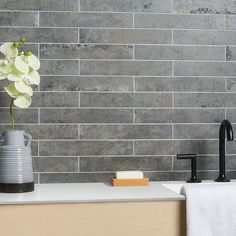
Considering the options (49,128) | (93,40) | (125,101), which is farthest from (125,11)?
(49,128)

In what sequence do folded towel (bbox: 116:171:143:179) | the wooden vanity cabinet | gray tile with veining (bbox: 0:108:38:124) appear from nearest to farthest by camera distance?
1. the wooden vanity cabinet
2. folded towel (bbox: 116:171:143:179)
3. gray tile with veining (bbox: 0:108:38:124)

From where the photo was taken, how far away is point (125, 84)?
2412 mm

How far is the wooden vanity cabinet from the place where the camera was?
1803 mm

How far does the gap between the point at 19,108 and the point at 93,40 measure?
486 millimetres

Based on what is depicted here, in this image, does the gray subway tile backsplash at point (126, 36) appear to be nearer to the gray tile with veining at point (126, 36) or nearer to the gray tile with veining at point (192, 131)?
the gray tile with veining at point (126, 36)

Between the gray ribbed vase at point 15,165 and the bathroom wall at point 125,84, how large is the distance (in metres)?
0.28

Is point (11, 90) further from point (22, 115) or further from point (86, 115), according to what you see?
point (86, 115)

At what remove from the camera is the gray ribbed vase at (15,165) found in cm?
202

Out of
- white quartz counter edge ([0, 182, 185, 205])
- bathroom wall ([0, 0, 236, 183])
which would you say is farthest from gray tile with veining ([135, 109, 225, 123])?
white quartz counter edge ([0, 182, 185, 205])

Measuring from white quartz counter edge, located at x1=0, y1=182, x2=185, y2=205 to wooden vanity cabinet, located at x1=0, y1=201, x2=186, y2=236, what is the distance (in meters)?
0.02

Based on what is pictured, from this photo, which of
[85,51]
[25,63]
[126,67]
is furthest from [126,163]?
[25,63]

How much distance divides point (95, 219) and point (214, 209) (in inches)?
17.7

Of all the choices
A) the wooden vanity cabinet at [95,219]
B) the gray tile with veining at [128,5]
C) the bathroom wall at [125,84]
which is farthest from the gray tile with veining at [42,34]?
the wooden vanity cabinet at [95,219]

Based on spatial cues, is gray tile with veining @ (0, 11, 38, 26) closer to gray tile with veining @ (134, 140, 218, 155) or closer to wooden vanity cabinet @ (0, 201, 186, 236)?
gray tile with veining @ (134, 140, 218, 155)
